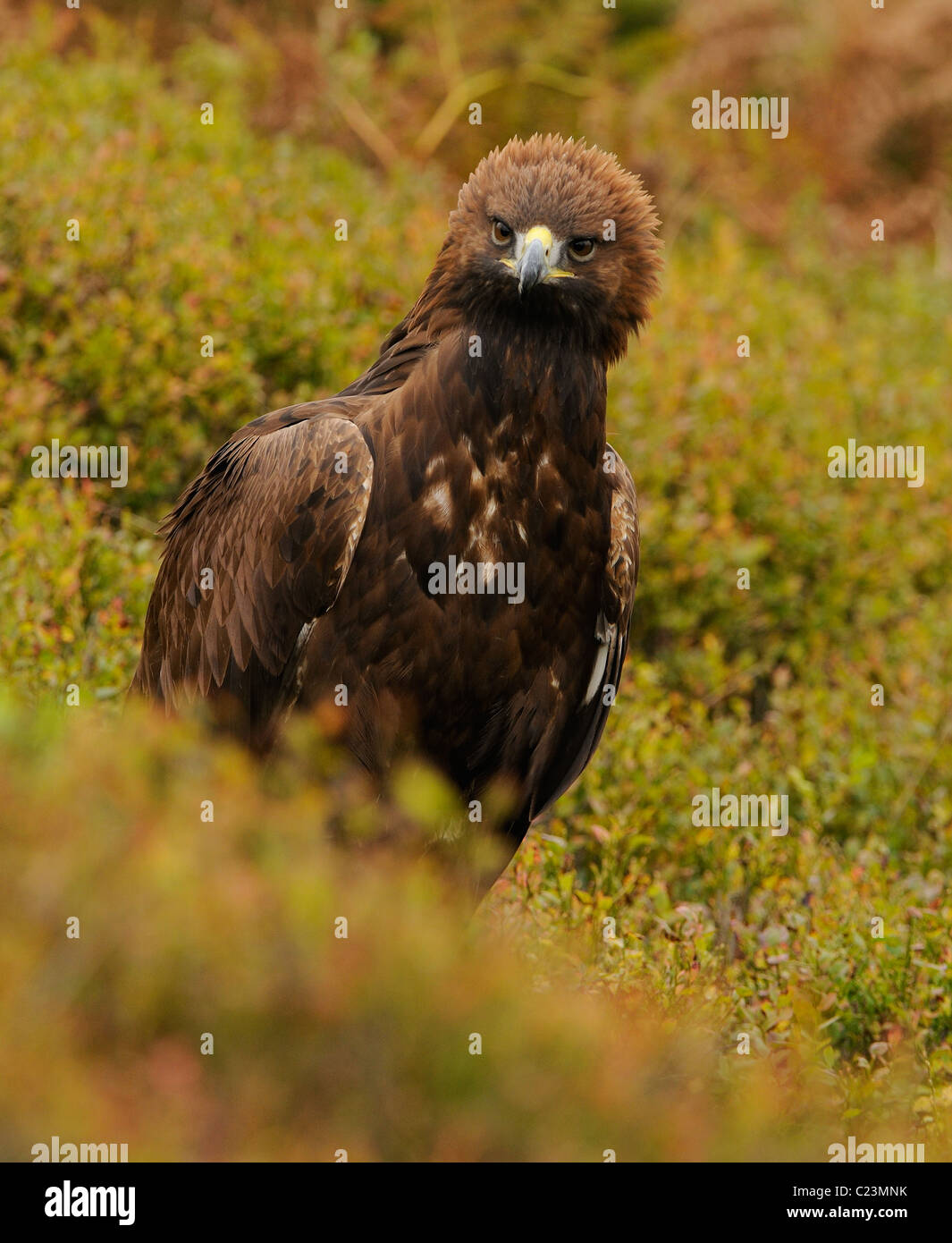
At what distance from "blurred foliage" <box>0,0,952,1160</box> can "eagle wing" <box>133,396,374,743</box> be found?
0.47 metres

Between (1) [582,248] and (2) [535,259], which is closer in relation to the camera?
(2) [535,259]

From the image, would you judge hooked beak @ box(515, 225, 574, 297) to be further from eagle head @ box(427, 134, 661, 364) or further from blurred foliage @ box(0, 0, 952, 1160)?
blurred foliage @ box(0, 0, 952, 1160)

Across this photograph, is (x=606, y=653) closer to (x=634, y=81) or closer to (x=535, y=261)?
(x=535, y=261)

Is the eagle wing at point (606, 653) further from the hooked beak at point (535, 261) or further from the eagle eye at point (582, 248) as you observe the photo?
the hooked beak at point (535, 261)

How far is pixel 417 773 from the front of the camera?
2891mm

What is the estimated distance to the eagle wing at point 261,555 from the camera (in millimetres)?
5422

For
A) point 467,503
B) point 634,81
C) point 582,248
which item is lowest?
point 467,503

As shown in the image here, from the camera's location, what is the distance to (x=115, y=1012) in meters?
2.39

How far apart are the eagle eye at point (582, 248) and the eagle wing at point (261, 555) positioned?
95 cm

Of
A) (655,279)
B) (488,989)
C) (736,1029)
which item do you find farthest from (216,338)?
(488,989)

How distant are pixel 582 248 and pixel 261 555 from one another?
5.08 ft

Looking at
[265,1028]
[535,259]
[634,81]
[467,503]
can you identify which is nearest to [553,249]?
[535,259]

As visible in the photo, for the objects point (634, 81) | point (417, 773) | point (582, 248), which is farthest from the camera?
point (634, 81)

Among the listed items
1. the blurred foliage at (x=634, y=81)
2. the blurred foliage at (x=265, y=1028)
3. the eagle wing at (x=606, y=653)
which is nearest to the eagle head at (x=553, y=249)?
the eagle wing at (x=606, y=653)
